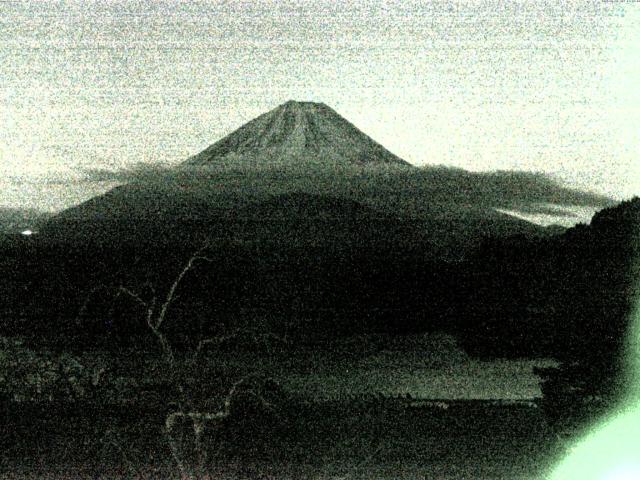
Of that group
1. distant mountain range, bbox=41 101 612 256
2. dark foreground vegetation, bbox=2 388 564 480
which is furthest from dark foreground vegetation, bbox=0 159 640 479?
distant mountain range, bbox=41 101 612 256

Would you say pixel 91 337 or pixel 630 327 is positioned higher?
pixel 630 327

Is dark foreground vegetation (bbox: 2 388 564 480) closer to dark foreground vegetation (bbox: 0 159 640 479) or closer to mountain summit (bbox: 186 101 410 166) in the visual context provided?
dark foreground vegetation (bbox: 0 159 640 479)

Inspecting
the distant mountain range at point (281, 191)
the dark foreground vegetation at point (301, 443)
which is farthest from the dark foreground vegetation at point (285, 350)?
the distant mountain range at point (281, 191)

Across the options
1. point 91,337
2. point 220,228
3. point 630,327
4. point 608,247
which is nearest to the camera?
point 630,327

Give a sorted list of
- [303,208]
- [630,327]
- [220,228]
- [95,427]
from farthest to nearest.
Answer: [303,208], [220,228], [95,427], [630,327]

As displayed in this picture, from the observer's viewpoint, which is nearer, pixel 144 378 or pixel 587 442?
pixel 587 442

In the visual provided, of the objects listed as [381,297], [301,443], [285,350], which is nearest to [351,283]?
[381,297]

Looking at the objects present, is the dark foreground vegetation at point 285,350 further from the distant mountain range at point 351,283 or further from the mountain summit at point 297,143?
the mountain summit at point 297,143

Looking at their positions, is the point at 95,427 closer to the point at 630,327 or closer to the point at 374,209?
the point at 630,327

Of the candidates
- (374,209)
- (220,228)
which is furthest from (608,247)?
(374,209)

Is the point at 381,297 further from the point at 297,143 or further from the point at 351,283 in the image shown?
the point at 297,143
